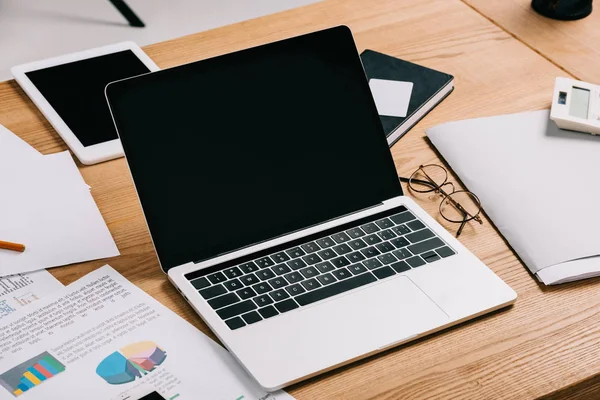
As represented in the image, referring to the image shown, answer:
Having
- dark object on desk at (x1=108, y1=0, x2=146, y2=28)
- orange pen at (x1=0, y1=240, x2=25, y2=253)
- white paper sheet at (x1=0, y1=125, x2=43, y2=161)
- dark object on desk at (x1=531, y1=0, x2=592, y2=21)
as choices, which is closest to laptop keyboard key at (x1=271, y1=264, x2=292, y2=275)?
orange pen at (x1=0, y1=240, x2=25, y2=253)

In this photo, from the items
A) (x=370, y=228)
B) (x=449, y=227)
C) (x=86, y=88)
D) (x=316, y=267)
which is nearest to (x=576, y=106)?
(x=449, y=227)

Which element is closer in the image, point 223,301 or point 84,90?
point 223,301

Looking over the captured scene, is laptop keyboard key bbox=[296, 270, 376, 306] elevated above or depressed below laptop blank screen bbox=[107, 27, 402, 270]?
below

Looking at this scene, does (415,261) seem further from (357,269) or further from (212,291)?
(212,291)

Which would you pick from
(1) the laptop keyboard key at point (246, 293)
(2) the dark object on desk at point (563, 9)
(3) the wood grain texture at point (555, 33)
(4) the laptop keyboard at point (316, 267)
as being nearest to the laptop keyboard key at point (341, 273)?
(4) the laptop keyboard at point (316, 267)

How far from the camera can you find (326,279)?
3.03ft

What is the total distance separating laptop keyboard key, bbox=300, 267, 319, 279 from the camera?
0.93 metres

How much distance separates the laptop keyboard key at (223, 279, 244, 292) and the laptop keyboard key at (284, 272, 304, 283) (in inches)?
2.3

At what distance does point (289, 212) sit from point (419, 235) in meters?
0.17

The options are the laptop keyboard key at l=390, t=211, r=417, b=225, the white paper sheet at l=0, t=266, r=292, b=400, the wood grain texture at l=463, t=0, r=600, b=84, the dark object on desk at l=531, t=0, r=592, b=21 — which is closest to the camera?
the white paper sheet at l=0, t=266, r=292, b=400

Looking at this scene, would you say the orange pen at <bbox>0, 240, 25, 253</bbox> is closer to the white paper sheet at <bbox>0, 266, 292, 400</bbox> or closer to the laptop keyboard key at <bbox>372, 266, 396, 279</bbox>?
the white paper sheet at <bbox>0, 266, 292, 400</bbox>

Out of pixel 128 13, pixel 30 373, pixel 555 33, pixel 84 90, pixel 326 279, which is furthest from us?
pixel 128 13

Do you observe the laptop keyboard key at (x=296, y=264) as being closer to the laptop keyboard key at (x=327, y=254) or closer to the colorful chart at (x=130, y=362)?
the laptop keyboard key at (x=327, y=254)

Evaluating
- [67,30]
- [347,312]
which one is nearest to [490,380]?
[347,312]
